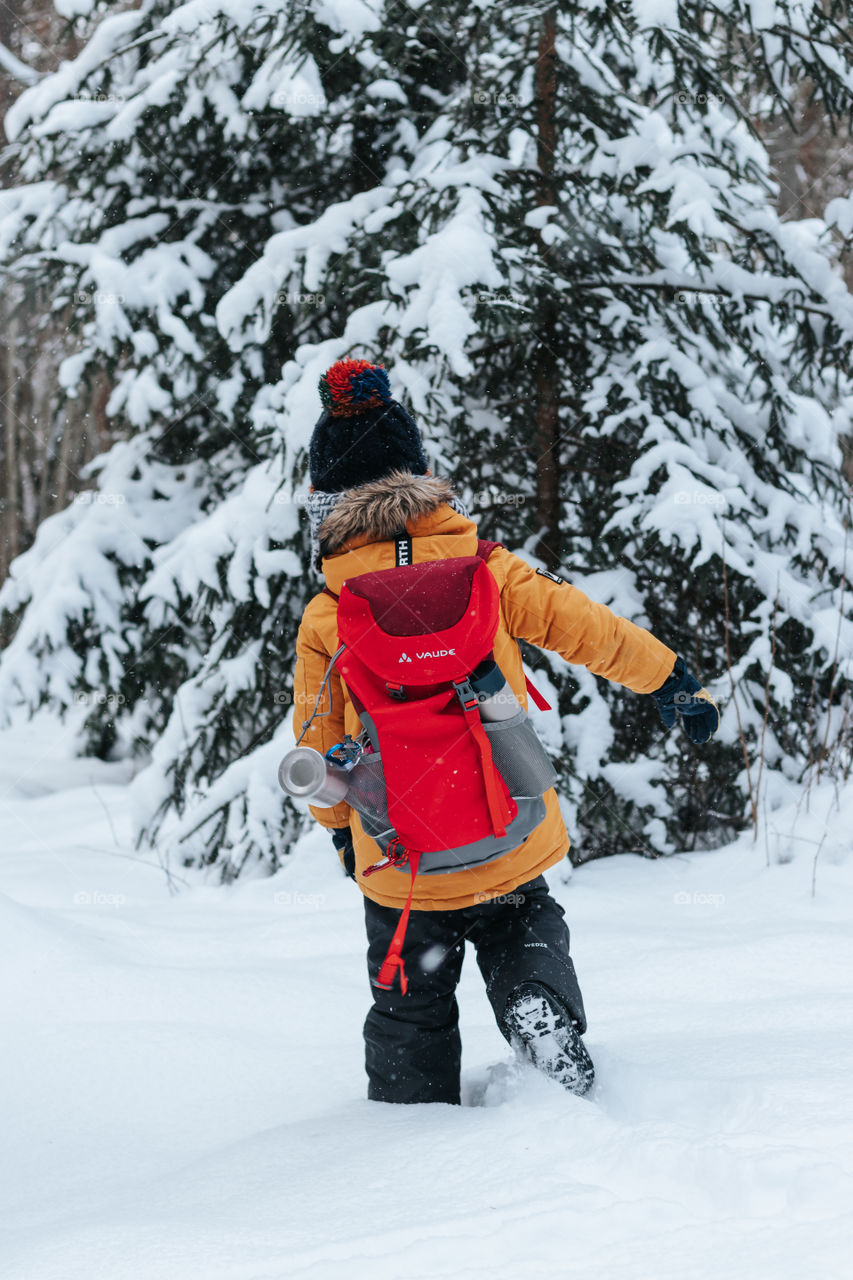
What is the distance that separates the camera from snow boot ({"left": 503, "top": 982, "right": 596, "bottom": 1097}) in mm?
1915

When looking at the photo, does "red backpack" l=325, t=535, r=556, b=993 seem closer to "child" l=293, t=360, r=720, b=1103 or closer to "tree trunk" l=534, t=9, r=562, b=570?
"child" l=293, t=360, r=720, b=1103

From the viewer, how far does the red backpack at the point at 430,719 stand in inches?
71.7

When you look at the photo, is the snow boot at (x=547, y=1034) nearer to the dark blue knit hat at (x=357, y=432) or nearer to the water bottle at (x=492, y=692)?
the water bottle at (x=492, y=692)

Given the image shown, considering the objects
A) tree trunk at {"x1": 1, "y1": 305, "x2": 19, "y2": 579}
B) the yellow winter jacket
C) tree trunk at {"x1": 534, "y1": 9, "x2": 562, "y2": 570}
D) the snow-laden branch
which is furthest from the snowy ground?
tree trunk at {"x1": 1, "y1": 305, "x2": 19, "y2": 579}

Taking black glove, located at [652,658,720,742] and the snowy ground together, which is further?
black glove, located at [652,658,720,742]

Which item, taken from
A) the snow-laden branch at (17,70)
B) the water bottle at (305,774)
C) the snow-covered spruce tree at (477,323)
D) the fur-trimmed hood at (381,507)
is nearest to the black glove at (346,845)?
the water bottle at (305,774)

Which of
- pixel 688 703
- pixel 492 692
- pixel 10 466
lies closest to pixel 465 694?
pixel 492 692

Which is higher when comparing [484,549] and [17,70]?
[17,70]

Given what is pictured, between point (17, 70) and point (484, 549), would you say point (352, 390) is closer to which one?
point (484, 549)

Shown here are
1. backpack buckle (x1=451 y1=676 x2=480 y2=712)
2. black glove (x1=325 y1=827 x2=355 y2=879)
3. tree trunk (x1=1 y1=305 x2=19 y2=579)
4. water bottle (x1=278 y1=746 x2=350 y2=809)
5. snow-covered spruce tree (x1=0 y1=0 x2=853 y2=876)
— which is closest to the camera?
water bottle (x1=278 y1=746 x2=350 y2=809)

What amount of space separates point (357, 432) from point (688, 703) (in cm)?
92

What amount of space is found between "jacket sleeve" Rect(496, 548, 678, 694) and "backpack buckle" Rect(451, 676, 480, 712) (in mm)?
254

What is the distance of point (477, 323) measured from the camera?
3643 mm

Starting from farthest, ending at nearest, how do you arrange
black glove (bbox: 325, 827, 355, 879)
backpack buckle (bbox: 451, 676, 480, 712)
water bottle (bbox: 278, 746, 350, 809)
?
1. black glove (bbox: 325, 827, 355, 879)
2. backpack buckle (bbox: 451, 676, 480, 712)
3. water bottle (bbox: 278, 746, 350, 809)
